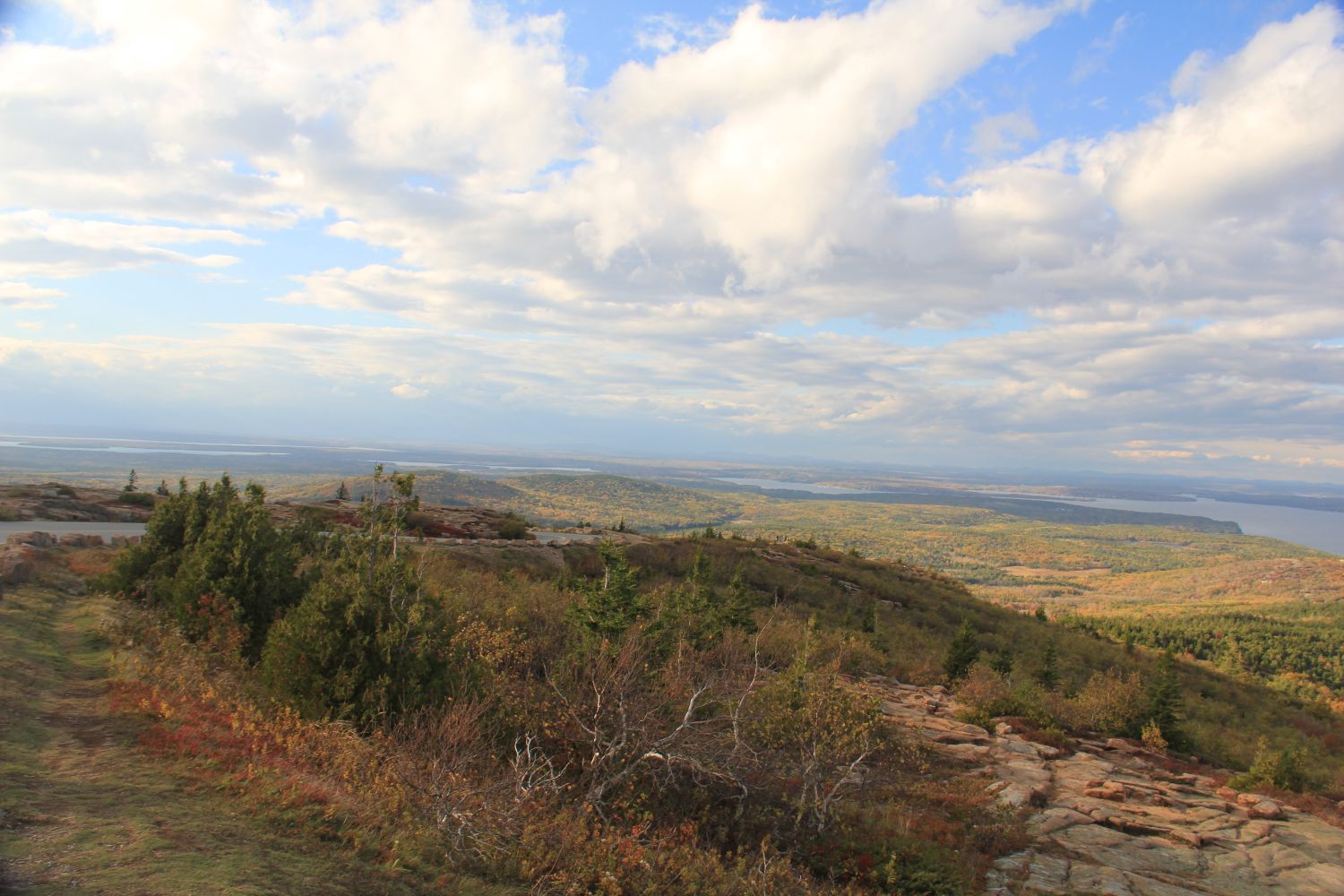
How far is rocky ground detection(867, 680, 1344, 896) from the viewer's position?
938cm

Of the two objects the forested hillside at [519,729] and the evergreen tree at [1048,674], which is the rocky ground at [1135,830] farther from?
the evergreen tree at [1048,674]

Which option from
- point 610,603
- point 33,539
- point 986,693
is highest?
point 610,603

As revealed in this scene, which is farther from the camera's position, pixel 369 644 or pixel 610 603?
pixel 610 603

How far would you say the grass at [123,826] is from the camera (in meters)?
4.79

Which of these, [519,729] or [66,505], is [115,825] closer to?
[519,729]

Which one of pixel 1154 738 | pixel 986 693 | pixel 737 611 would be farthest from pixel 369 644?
pixel 1154 738

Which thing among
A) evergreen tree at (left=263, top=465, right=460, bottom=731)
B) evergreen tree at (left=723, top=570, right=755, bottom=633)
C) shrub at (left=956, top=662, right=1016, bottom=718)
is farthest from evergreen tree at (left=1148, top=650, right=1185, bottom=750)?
evergreen tree at (left=263, top=465, right=460, bottom=731)

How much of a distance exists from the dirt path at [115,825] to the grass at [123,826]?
0.04 feet

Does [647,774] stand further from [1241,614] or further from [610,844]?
[1241,614]

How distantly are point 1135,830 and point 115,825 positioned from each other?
1480cm

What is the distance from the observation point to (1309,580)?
9556cm

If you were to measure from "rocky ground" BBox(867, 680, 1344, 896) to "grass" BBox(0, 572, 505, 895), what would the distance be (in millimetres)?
8888

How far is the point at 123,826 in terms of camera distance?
18.1 feet

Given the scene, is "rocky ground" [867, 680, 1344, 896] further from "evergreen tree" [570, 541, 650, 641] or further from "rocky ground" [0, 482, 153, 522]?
"rocky ground" [0, 482, 153, 522]
